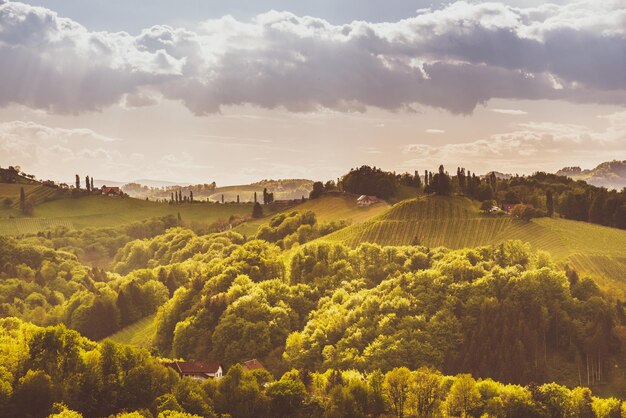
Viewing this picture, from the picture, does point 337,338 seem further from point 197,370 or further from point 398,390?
point 398,390

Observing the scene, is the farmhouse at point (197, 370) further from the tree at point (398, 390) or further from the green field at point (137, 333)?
the green field at point (137, 333)

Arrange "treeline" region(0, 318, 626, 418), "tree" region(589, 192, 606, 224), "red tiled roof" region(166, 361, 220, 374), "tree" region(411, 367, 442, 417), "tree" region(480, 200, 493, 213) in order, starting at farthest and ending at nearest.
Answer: "tree" region(589, 192, 606, 224)
"tree" region(480, 200, 493, 213)
"red tiled roof" region(166, 361, 220, 374)
"tree" region(411, 367, 442, 417)
"treeline" region(0, 318, 626, 418)

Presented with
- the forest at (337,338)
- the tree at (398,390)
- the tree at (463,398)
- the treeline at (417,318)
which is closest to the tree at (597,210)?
the forest at (337,338)

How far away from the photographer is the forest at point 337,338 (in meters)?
82.4

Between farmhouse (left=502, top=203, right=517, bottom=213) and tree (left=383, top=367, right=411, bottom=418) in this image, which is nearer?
tree (left=383, top=367, right=411, bottom=418)

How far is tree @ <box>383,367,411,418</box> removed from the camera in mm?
87519

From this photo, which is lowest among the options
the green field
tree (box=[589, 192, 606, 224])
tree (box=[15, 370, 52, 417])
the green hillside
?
the green field

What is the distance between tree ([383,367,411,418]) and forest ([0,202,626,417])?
25 centimetres

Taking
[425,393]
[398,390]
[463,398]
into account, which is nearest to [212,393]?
[398,390]

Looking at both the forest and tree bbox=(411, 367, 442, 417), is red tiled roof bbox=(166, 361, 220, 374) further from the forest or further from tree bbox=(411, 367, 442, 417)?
tree bbox=(411, 367, 442, 417)

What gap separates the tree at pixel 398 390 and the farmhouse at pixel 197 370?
2650 cm

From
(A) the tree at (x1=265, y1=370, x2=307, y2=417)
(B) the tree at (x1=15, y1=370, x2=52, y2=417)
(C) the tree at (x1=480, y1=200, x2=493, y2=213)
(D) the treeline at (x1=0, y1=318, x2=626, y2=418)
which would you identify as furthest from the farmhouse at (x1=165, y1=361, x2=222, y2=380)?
(C) the tree at (x1=480, y1=200, x2=493, y2=213)

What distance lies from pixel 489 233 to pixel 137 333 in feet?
291

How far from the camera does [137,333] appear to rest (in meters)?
168
